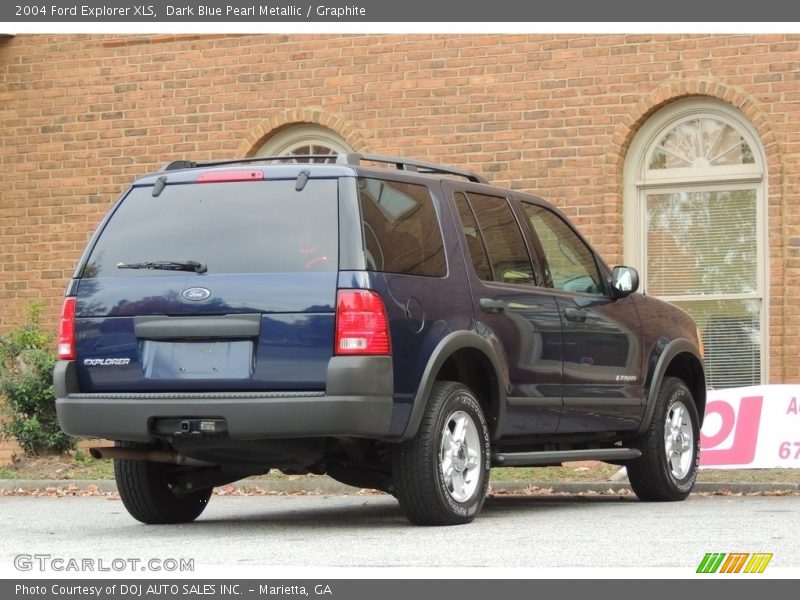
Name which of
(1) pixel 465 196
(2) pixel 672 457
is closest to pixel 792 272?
(2) pixel 672 457

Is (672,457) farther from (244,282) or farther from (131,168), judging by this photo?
(131,168)

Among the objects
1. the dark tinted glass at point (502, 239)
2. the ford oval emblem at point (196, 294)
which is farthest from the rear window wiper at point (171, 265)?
the dark tinted glass at point (502, 239)

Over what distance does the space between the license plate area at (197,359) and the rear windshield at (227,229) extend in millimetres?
401

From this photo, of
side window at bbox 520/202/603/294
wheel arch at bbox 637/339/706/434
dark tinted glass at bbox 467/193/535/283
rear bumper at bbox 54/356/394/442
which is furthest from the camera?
wheel arch at bbox 637/339/706/434

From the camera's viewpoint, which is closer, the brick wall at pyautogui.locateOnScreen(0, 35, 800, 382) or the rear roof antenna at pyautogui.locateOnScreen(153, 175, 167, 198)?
the rear roof antenna at pyautogui.locateOnScreen(153, 175, 167, 198)

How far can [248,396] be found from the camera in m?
8.43

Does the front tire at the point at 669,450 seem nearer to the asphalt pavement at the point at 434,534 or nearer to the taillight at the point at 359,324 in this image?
the asphalt pavement at the point at 434,534

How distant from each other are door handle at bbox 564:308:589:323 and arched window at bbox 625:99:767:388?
507 cm

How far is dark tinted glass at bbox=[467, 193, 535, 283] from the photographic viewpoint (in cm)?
976

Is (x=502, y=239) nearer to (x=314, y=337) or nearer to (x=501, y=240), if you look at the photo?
(x=501, y=240)

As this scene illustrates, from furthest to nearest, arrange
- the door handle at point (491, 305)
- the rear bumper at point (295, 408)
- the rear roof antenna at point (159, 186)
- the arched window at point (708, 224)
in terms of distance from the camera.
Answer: the arched window at point (708, 224) → the door handle at point (491, 305) → the rear roof antenna at point (159, 186) → the rear bumper at point (295, 408)

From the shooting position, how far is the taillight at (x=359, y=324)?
27.4ft

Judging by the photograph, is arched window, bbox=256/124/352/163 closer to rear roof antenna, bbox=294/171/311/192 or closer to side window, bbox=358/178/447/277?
side window, bbox=358/178/447/277

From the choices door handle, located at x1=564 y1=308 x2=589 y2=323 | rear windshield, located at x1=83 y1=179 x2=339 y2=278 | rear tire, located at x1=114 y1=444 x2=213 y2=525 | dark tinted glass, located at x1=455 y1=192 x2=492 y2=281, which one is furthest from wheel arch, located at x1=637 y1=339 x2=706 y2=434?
rear windshield, located at x1=83 y1=179 x2=339 y2=278
